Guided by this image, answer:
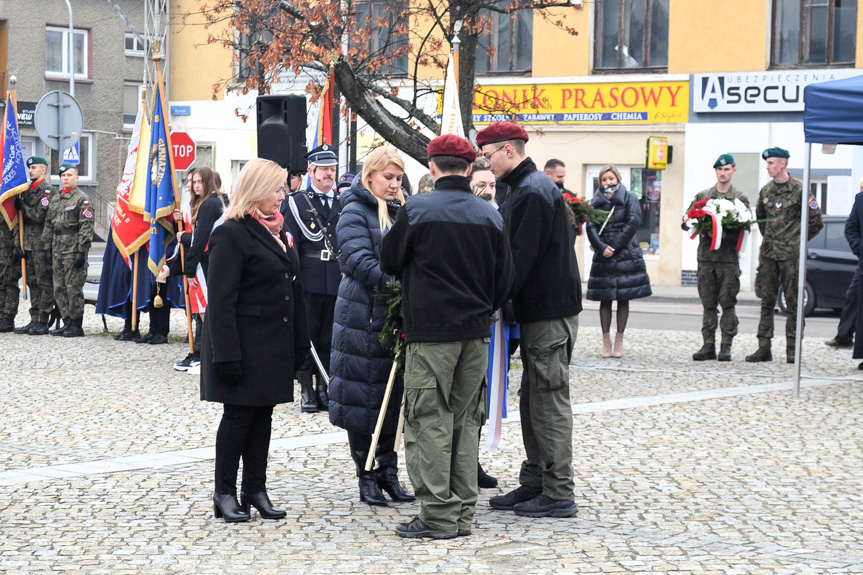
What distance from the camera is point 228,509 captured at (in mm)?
6543

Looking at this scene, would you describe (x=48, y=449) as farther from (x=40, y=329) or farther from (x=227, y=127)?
(x=227, y=127)

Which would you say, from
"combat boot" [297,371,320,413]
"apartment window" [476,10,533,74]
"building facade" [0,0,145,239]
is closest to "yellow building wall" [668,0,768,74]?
"apartment window" [476,10,533,74]

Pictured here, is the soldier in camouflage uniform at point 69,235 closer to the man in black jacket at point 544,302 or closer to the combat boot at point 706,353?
the combat boot at point 706,353

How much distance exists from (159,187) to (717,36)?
54.5ft

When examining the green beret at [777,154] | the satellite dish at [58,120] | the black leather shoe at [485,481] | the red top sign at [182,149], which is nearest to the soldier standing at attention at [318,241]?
the black leather shoe at [485,481]

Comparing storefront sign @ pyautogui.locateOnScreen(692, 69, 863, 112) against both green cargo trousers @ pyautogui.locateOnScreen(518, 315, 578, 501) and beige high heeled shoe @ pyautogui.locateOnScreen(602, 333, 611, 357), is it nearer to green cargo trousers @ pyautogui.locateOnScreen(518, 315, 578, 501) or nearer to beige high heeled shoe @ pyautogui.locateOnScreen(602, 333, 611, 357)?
beige high heeled shoe @ pyautogui.locateOnScreen(602, 333, 611, 357)

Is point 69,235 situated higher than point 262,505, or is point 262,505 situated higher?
point 69,235

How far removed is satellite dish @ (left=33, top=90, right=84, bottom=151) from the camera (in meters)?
20.8

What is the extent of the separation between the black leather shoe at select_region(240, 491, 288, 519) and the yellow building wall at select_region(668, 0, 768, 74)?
75.2 ft

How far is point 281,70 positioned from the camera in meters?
14.0

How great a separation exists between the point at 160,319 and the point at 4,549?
32.3 feet

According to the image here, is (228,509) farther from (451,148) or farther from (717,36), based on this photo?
(717,36)

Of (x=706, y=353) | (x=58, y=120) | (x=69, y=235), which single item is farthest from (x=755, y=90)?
(x=69, y=235)

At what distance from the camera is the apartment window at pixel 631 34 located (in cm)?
2884
